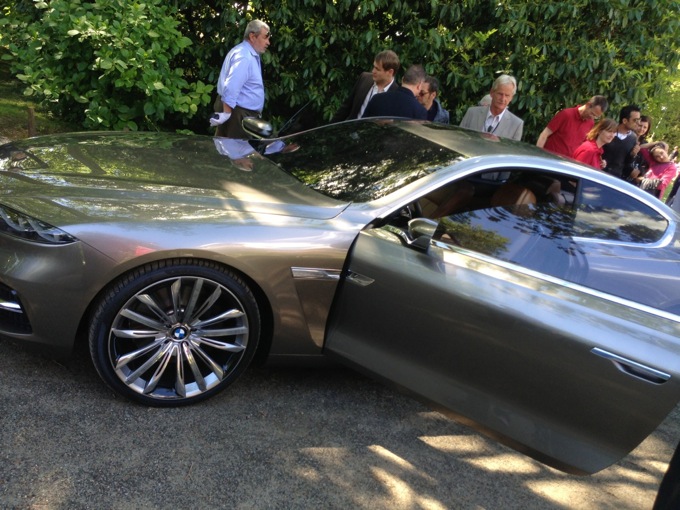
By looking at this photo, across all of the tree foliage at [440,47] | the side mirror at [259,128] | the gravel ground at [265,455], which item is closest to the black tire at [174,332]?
the gravel ground at [265,455]

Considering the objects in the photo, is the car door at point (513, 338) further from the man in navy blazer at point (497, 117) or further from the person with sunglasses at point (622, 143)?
the person with sunglasses at point (622, 143)

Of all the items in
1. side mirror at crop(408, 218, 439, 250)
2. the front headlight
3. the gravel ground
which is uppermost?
side mirror at crop(408, 218, 439, 250)

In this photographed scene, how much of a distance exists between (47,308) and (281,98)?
538cm

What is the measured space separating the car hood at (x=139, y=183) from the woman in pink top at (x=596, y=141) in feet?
11.2

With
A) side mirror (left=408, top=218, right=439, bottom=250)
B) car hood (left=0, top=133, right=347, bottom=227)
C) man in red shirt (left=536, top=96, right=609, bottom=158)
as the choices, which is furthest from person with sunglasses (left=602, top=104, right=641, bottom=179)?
side mirror (left=408, top=218, right=439, bottom=250)

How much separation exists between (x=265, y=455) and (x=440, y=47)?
555cm

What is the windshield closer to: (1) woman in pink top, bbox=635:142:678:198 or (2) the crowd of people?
(2) the crowd of people

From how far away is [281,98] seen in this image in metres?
7.72

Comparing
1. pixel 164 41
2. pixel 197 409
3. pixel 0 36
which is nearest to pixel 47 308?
pixel 197 409

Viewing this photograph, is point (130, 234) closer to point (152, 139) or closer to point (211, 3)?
point (152, 139)

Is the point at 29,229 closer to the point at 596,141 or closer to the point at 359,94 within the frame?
the point at 359,94

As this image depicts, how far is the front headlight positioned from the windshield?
4.14ft

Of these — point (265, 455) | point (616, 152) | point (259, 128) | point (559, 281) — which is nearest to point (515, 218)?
point (559, 281)

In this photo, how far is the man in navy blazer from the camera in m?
5.88
